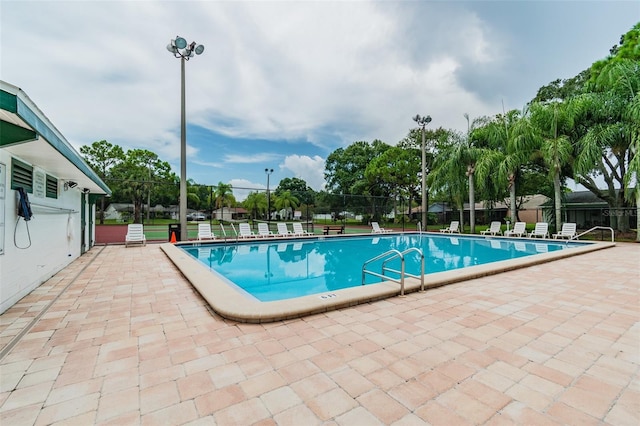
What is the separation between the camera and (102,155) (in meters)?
26.8

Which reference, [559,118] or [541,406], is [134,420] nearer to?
[541,406]

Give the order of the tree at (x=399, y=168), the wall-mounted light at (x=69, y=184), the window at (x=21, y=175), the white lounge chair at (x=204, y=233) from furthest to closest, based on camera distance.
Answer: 1. the tree at (x=399, y=168)
2. the white lounge chair at (x=204, y=233)
3. the wall-mounted light at (x=69, y=184)
4. the window at (x=21, y=175)

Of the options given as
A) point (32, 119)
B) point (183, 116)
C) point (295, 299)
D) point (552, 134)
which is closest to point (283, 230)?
point (183, 116)

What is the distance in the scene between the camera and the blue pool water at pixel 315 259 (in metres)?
6.34

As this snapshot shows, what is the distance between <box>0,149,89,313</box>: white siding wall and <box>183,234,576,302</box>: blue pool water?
3.03 m

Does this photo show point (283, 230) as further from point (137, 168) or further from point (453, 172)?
point (137, 168)

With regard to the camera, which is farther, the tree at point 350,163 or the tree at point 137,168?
the tree at point 350,163

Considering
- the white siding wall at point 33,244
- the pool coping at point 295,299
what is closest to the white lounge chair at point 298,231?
the pool coping at point 295,299

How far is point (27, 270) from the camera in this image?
14.0 feet

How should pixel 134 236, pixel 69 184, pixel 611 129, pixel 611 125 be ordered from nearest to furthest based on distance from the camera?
pixel 69 184, pixel 134 236, pixel 611 129, pixel 611 125

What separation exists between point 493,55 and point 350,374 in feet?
39.1

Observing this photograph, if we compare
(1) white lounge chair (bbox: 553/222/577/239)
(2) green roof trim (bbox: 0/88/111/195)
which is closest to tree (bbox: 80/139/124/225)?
(2) green roof trim (bbox: 0/88/111/195)

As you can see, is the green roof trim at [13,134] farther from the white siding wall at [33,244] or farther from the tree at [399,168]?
the tree at [399,168]

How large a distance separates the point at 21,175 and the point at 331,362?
510cm
